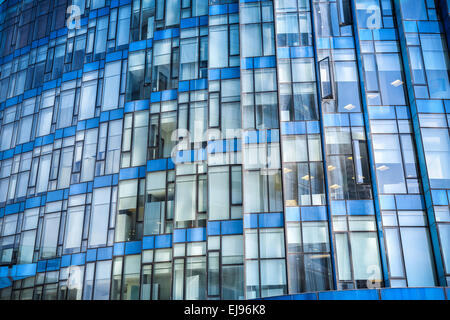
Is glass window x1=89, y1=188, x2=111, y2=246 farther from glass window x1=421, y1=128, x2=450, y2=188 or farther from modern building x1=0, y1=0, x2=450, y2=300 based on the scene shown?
glass window x1=421, y1=128, x2=450, y2=188

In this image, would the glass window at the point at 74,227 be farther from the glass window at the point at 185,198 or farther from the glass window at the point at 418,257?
the glass window at the point at 418,257

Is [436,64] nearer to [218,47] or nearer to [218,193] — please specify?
[218,47]

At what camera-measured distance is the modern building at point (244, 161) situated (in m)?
25.1

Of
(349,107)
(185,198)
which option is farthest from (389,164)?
(185,198)

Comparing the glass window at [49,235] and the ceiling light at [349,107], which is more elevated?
the ceiling light at [349,107]

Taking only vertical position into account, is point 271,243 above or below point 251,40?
below

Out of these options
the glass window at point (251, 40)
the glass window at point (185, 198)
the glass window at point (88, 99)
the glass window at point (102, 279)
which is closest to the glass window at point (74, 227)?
the glass window at point (102, 279)

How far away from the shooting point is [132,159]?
1254 inches

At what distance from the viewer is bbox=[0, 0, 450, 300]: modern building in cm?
2514

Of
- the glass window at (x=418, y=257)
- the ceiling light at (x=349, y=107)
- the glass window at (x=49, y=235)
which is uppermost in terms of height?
the ceiling light at (x=349, y=107)

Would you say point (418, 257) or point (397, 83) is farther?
point (397, 83)

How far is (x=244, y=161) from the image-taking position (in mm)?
27516

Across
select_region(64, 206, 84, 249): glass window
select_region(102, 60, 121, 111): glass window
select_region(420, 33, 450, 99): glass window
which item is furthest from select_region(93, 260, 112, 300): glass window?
select_region(420, 33, 450, 99): glass window
